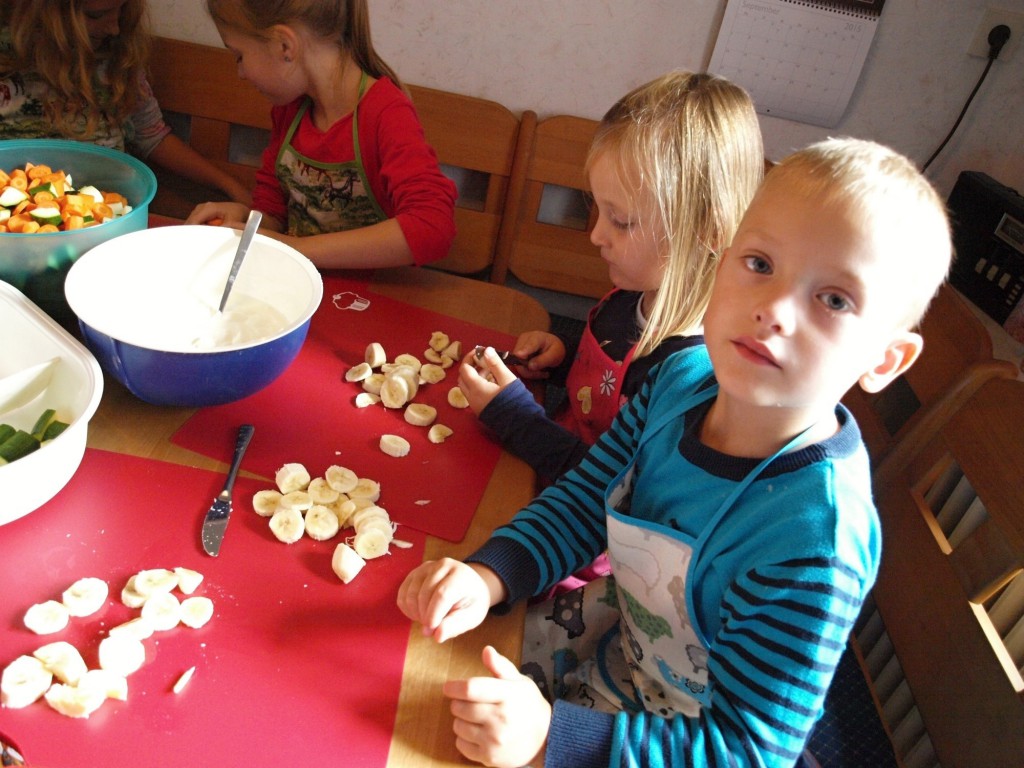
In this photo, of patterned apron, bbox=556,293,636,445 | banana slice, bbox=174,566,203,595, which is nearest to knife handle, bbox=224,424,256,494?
banana slice, bbox=174,566,203,595

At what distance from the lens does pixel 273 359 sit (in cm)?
86

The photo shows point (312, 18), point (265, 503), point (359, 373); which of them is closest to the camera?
point (265, 503)

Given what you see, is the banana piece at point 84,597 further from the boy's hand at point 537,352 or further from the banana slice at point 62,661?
the boy's hand at point 537,352

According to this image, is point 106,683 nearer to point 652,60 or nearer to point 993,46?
point 652,60

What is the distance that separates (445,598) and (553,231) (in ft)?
4.51

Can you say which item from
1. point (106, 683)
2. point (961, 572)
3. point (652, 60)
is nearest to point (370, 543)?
point (106, 683)

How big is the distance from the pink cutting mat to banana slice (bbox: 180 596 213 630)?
18 cm

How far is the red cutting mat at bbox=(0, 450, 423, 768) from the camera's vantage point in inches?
22.4

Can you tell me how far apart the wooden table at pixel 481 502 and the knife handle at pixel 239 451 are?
0.02 meters

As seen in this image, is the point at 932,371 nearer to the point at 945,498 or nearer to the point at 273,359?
the point at 945,498

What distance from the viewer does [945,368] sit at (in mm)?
1118

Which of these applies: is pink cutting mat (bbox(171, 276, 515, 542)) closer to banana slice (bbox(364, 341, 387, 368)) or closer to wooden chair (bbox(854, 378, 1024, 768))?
banana slice (bbox(364, 341, 387, 368))

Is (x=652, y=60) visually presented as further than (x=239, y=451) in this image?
Yes

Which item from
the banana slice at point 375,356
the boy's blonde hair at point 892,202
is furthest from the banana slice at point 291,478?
the boy's blonde hair at point 892,202
